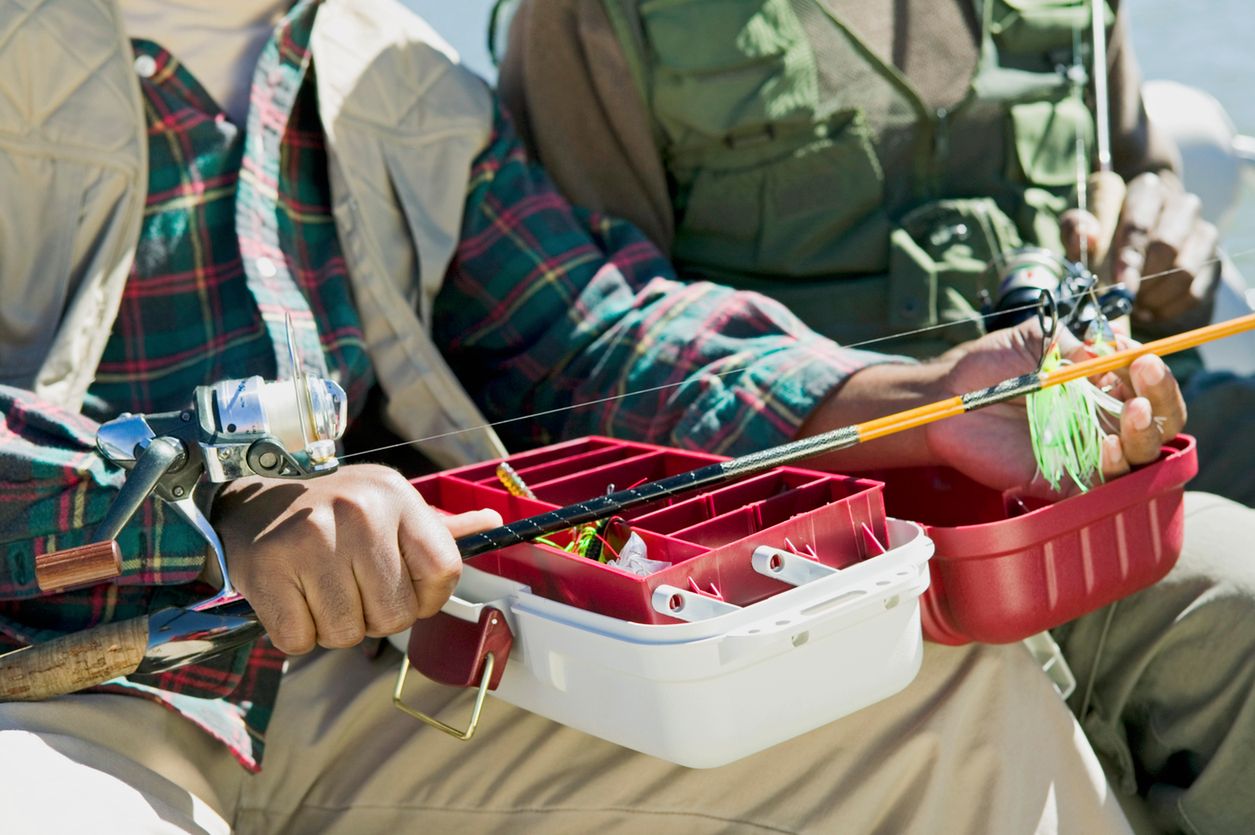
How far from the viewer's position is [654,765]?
1.16m

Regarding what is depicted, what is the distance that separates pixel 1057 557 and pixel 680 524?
31cm

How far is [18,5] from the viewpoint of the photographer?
1.35 m

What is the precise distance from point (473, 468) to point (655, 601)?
14.3 inches

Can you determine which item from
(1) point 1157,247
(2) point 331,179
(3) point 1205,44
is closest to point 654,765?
(2) point 331,179

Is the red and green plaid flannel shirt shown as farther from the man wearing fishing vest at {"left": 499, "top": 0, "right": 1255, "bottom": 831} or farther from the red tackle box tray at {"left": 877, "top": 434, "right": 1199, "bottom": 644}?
the red tackle box tray at {"left": 877, "top": 434, "right": 1199, "bottom": 644}

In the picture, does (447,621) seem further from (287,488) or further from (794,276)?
(794,276)

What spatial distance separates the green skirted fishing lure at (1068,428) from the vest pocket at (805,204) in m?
0.65

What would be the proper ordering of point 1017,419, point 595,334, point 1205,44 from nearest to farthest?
1. point 1017,419
2. point 595,334
3. point 1205,44

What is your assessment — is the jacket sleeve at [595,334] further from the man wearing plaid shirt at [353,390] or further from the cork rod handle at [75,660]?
the cork rod handle at [75,660]

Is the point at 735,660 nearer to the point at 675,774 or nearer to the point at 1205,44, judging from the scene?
→ the point at 675,774

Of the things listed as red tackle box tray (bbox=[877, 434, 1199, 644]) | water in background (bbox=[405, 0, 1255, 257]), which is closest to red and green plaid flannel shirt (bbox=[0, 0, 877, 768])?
red tackle box tray (bbox=[877, 434, 1199, 644])

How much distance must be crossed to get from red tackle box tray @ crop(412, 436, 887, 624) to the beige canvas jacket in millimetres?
275

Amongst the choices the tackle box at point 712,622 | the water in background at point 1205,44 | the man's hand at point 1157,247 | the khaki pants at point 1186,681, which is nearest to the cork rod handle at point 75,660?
the tackle box at point 712,622

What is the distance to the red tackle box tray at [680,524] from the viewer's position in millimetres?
989
